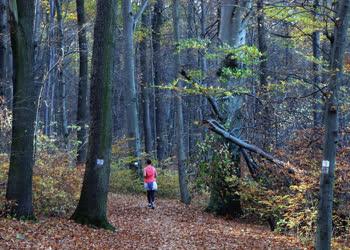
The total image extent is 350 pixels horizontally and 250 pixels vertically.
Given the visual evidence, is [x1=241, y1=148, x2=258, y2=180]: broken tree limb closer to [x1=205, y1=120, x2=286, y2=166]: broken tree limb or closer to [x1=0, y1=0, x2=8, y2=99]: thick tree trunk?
[x1=205, y1=120, x2=286, y2=166]: broken tree limb

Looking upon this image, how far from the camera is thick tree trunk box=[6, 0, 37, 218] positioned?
11133 mm

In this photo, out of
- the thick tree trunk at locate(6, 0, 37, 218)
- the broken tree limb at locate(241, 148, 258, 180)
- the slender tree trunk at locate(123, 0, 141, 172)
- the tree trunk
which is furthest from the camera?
the slender tree trunk at locate(123, 0, 141, 172)

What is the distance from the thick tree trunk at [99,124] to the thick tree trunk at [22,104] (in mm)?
1465

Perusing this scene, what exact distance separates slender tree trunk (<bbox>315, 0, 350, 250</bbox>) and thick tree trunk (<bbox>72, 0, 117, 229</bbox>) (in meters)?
5.80

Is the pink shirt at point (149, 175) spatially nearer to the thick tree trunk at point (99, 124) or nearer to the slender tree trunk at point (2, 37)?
the thick tree trunk at point (99, 124)

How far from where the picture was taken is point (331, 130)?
7.89m

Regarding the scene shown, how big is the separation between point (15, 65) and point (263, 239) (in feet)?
25.1

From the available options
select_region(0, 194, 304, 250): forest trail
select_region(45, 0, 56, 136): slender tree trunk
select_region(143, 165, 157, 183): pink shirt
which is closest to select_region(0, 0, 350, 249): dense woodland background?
select_region(0, 194, 304, 250): forest trail

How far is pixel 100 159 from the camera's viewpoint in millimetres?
11844

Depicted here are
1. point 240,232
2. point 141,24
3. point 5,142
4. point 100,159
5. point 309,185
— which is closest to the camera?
point 309,185

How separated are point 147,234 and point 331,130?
6.03 m

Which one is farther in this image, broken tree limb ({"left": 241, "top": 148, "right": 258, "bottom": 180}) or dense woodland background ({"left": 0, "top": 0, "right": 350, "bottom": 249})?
broken tree limb ({"left": 241, "top": 148, "right": 258, "bottom": 180})

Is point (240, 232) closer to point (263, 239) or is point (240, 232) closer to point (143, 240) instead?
point (263, 239)

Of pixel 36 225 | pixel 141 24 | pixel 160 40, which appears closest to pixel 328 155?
pixel 36 225
